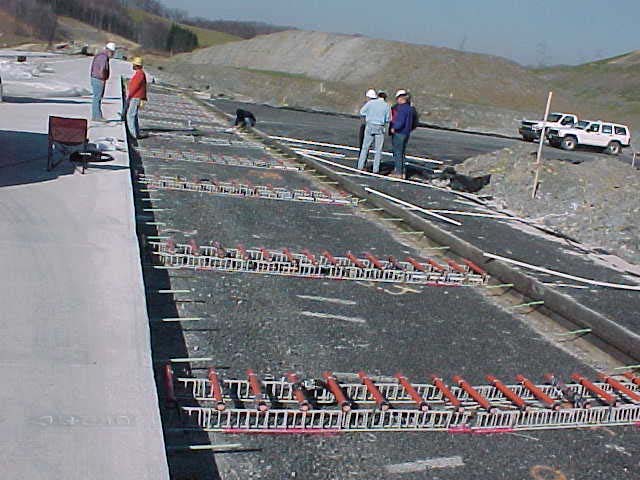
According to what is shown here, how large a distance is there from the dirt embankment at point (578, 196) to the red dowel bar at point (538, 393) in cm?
558

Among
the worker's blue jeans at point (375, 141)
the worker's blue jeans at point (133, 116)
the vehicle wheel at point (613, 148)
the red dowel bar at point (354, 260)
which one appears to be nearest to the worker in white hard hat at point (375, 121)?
the worker's blue jeans at point (375, 141)

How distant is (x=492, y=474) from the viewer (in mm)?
4461

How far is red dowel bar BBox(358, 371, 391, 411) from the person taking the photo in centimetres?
502

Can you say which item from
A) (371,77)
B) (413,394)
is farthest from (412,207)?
(371,77)

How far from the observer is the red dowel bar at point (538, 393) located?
5.46 metres

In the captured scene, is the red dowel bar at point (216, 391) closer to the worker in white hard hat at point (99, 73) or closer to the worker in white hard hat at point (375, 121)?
the worker in white hard hat at point (375, 121)

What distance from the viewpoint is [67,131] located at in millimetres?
10891

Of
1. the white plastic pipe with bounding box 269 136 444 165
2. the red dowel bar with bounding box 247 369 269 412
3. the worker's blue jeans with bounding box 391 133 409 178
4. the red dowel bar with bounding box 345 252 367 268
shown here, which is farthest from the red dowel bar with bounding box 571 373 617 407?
the white plastic pipe with bounding box 269 136 444 165

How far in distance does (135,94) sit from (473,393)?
1174 centimetres

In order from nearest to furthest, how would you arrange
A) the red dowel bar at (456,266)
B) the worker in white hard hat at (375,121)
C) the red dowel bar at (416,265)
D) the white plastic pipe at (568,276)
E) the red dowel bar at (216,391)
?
1. the red dowel bar at (216,391)
2. the red dowel bar at (416,265)
3. the red dowel bar at (456,266)
4. the white plastic pipe at (568,276)
5. the worker in white hard hat at (375,121)

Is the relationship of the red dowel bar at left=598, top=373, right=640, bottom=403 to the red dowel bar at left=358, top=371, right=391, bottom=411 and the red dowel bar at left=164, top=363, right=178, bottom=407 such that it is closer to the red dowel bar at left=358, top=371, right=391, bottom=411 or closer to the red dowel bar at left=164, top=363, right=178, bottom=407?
the red dowel bar at left=358, top=371, right=391, bottom=411

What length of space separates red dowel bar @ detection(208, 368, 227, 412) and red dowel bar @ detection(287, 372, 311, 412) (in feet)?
1.66

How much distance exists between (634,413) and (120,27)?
135803mm

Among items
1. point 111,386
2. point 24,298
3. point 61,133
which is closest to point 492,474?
point 111,386
